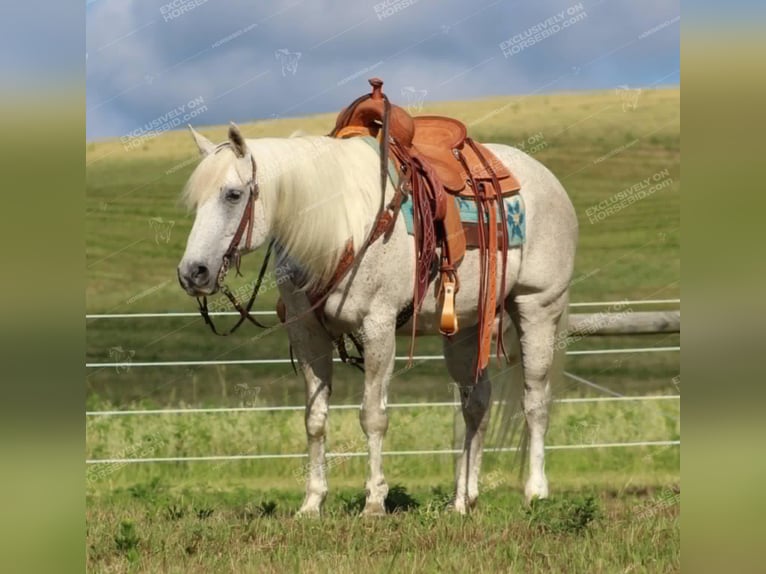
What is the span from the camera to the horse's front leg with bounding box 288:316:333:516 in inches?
245

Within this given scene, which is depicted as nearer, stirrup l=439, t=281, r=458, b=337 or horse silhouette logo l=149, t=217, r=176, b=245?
stirrup l=439, t=281, r=458, b=337

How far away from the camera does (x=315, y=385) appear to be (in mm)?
6219

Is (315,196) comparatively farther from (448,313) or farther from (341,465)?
(341,465)

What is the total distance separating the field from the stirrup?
954 mm

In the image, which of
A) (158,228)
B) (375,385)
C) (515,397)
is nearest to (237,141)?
(375,385)

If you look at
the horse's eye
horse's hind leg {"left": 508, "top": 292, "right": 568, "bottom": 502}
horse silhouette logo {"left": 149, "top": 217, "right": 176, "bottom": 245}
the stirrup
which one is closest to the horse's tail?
horse's hind leg {"left": 508, "top": 292, "right": 568, "bottom": 502}

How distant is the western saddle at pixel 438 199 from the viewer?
6.11 m

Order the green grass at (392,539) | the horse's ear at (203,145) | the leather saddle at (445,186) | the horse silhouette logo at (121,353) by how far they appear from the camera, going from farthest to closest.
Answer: the horse silhouette logo at (121,353), the leather saddle at (445,186), the horse's ear at (203,145), the green grass at (392,539)

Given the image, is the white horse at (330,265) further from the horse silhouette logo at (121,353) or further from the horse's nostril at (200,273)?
the horse silhouette logo at (121,353)

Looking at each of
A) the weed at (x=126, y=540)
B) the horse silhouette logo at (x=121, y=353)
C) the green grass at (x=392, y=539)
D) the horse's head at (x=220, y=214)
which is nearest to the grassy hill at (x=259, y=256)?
the horse silhouette logo at (x=121, y=353)

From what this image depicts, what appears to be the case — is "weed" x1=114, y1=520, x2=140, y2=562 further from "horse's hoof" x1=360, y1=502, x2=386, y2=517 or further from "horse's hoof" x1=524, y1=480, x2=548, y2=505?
"horse's hoof" x1=524, y1=480, x2=548, y2=505

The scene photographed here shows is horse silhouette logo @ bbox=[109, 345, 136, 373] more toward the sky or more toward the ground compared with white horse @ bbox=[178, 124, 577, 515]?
more toward the ground

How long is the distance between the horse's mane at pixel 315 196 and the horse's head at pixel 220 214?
0.15ft
